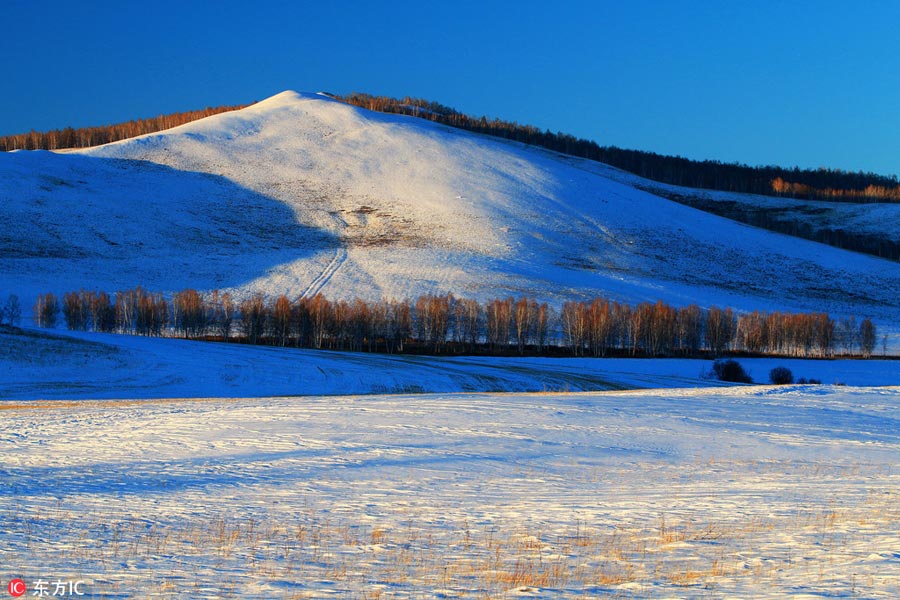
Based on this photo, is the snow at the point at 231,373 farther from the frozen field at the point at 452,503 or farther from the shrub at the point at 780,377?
the frozen field at the point at 452,503

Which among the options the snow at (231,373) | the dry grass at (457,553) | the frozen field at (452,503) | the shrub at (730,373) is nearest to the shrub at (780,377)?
the snow at (231,373)

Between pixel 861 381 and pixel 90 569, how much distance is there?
191 feet

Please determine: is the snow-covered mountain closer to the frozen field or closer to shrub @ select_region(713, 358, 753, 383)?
shrub @ select_region(713, 358, 753, 383)

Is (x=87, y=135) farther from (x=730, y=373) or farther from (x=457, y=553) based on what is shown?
(x=457, y=553)

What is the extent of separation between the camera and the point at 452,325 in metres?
76.4

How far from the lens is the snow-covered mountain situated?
307 feet

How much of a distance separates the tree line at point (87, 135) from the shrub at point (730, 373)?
6196 inches

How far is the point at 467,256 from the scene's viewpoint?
4085 inches

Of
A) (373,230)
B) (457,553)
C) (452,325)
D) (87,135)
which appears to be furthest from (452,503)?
(87,135)

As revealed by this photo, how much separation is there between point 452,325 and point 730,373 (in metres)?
28.0

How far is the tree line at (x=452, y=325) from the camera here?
71688 mm

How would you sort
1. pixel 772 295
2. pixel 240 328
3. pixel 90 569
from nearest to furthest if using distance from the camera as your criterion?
pixel 90 569 < pixel 240 328 < pixel 772 295

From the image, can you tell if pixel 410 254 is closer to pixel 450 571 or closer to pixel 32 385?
pixel 32 385

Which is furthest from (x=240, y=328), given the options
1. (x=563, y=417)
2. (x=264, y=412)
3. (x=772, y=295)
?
(x=772, y=295)
